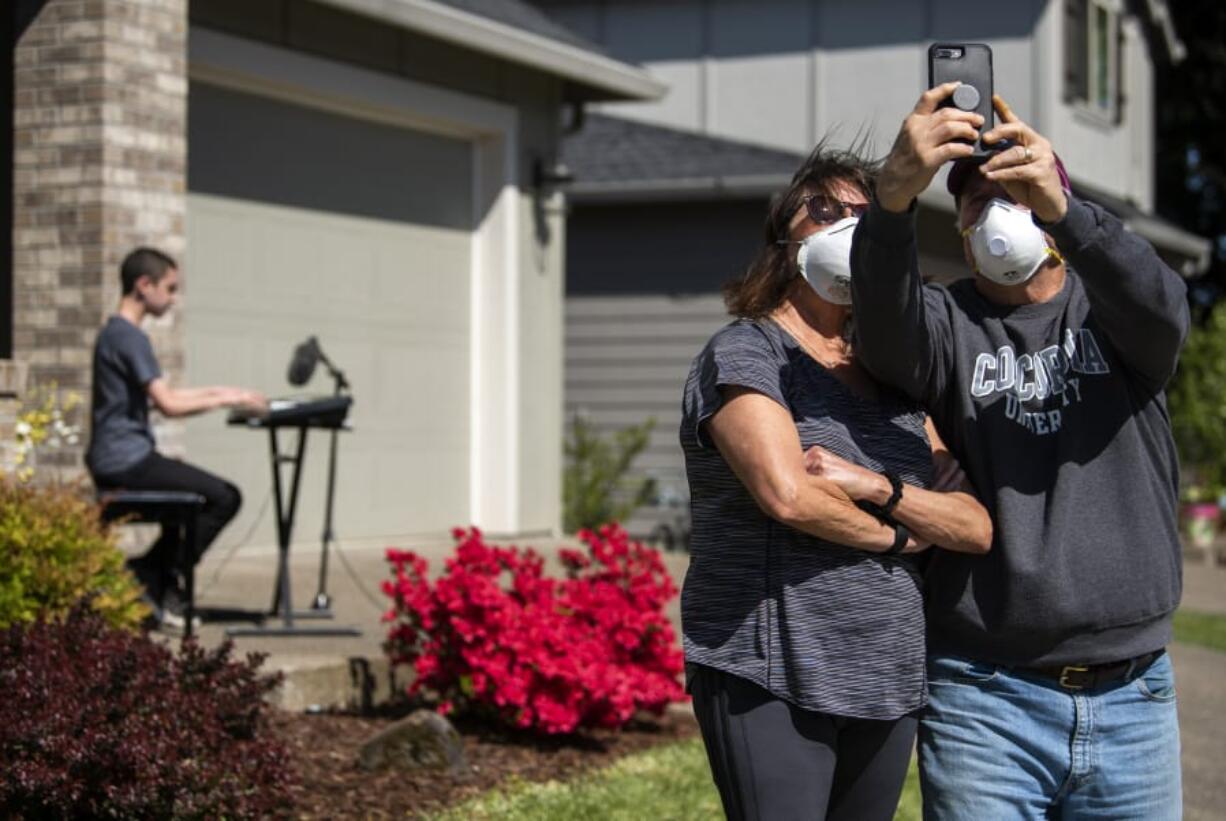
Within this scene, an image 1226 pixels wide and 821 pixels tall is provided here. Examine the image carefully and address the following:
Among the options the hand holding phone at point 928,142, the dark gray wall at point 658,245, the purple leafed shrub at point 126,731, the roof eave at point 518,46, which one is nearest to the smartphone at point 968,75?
the hand holding phone at point 928,142

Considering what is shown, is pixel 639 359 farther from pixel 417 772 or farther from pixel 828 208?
pixel 828 208

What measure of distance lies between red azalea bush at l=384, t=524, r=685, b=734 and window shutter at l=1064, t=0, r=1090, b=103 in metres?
11.3

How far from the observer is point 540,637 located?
6.39m

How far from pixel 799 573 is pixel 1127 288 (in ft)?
2.45

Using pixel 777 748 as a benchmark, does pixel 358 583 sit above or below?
below

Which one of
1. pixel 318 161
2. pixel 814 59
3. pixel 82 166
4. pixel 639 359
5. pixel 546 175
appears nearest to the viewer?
pixel 82 166

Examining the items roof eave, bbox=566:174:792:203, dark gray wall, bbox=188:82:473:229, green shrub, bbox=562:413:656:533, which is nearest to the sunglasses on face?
dark gray wall, bbox=188:82:473:229

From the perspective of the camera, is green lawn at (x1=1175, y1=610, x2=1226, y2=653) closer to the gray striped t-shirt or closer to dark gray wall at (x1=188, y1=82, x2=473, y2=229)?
dark gray wall at (x1=188, y1=82, x2=473, y2=229)

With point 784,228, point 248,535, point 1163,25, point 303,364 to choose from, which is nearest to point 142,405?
point 303,364

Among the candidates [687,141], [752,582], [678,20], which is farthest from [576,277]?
[752,582]

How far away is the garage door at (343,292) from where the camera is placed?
9.98 metres

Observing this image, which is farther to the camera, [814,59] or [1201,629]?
[814,59]

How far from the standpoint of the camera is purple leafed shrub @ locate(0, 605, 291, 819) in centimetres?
464

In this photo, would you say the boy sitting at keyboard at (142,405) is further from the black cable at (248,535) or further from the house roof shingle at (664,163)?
the house roof shingle at (664,163)
